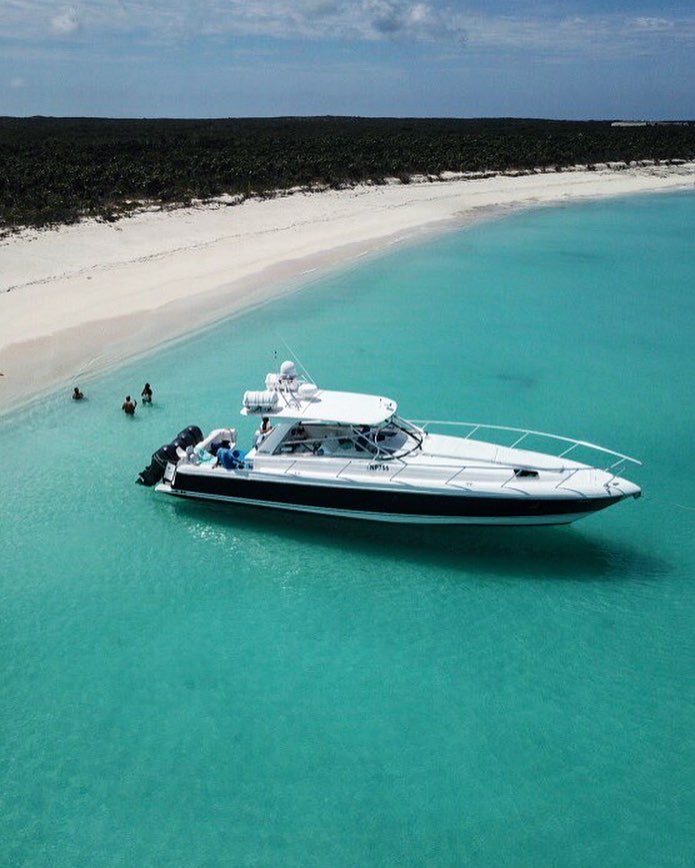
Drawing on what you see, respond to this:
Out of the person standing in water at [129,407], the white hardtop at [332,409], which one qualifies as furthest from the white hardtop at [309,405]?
the person standing in water at [129,407]

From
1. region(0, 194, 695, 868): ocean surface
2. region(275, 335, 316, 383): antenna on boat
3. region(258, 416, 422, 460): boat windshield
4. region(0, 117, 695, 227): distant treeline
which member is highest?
region(0, 117, 695, 227): distant treeline

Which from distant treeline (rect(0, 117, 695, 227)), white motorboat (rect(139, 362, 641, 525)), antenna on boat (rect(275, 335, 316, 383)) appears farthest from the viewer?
distant treeline (rect(0, 117, 695, 227))

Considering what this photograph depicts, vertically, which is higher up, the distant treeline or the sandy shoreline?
the distant treeline

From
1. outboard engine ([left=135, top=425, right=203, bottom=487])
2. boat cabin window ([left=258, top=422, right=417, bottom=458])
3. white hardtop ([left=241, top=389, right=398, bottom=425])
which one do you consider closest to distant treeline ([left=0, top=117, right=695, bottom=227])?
outboard engine ([left=135, top=425, right=203, bottom=487])

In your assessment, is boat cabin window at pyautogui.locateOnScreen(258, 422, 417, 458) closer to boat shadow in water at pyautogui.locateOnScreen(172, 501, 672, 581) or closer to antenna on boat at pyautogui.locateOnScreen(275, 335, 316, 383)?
boat shadow in water at pyautogui.locateOnScreen(172, 501, 672, 581)

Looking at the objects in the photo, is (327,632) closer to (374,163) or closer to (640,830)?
(640,830)
